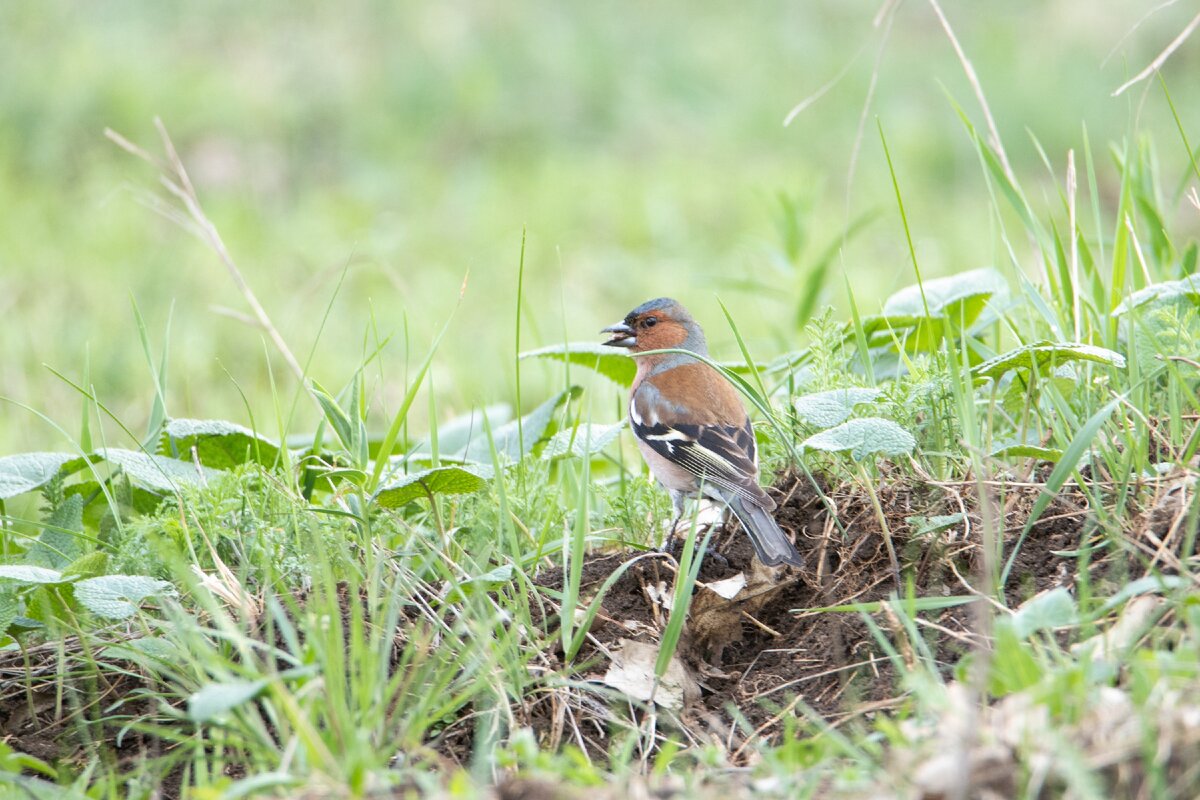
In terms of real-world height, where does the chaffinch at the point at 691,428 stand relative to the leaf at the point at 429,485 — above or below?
below

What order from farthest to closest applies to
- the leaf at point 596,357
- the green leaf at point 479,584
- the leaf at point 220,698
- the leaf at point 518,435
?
the leaf at point 596,357
the leaf at point 518,435
the green leaf at point 479,584
the leaf at point 220,698

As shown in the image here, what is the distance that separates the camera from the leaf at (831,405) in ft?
10.9

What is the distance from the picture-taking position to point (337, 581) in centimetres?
328

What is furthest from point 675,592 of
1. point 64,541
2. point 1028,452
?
point 64,541

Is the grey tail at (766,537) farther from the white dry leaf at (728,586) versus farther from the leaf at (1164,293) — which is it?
the leaf at (1164,293)

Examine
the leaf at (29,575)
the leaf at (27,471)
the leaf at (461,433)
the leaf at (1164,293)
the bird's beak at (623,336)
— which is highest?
the leaf at (1164,293)

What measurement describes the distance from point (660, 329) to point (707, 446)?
1179 millimetres

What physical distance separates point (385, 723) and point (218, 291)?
554 centimetres

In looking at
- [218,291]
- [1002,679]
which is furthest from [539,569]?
[218,291]

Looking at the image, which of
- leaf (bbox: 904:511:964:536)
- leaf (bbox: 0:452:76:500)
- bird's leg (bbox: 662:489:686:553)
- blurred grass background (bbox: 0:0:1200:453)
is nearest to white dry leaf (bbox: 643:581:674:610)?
bird's leg (bbox: 662:489:686:553)

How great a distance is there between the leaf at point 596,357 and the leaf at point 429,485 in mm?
684

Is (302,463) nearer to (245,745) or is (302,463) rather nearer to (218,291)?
(245,745)

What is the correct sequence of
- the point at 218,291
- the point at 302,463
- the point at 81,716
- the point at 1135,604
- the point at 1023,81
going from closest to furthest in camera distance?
1. the point at 1135,604
2. the point at 81,716
3. the point at 302,463
4. the point at 218,291
5. the point at 1023,81

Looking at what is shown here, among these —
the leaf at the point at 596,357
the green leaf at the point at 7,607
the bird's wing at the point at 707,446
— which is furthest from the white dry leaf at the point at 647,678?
the green leaf at the point at 7,607
